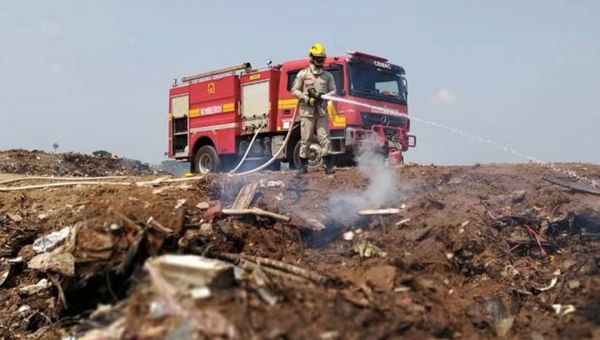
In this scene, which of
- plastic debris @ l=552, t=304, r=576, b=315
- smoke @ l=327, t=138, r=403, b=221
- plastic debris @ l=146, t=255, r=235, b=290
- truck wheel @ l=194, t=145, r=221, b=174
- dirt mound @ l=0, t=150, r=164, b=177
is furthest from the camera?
dirt mound @ l=0, t=150, r=164, b=177

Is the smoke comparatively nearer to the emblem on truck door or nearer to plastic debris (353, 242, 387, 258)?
plastic debris (353, 242, 387, 258)

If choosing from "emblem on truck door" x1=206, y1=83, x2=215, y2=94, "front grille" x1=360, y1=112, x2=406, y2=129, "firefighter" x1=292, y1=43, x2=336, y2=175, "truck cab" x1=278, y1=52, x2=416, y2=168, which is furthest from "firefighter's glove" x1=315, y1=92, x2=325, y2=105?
"emblem on truck door" x1=206, y1=83, x2=215, y2=94

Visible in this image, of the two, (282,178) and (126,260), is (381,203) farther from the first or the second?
(126,260)

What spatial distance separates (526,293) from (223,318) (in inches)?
152

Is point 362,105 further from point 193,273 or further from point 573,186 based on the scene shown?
point 193,273

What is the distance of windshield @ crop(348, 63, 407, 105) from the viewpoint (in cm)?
1046

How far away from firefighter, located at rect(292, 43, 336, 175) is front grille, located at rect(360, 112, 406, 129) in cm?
159

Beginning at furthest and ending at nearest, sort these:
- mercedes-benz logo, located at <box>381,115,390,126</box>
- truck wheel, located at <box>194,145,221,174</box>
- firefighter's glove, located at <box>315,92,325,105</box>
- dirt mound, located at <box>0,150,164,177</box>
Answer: dirt mound, located at <box>0,150,164,177</box>, truck wheel, located at <box>194,145,221,174</box>, mercedes-benz logo, located at <box>381,115,390,126</box>, firefighter's glove, located at <box>315,92,325,105</box>

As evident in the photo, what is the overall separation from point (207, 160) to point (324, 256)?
26.9ft

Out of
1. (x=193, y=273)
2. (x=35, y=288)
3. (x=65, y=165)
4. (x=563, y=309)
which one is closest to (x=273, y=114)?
(x=35, y=288)

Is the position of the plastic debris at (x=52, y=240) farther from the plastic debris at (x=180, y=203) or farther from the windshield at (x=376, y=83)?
the windshield at (x=376, y=83)

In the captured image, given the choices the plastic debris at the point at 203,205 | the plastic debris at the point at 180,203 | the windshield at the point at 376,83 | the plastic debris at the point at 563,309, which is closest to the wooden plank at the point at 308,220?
the plastic debris at the point at 203,205

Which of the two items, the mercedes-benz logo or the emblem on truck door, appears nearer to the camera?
the mercedes-benz logo

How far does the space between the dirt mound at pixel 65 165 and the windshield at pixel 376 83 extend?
359 inches
